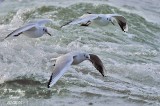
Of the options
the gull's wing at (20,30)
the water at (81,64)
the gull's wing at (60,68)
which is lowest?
the water at (81,64)

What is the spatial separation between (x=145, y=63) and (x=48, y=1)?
19.3 feet

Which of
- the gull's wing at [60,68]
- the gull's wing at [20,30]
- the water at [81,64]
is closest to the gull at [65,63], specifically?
the gull's wing at [60,68]

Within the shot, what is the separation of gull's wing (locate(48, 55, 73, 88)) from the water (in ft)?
2.11

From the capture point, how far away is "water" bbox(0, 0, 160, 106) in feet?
21.1

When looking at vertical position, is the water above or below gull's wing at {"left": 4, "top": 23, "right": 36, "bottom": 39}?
below

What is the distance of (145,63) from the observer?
8383mm

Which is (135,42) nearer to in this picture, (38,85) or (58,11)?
(58,11)

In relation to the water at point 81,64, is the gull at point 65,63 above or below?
above

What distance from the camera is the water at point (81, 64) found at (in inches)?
253

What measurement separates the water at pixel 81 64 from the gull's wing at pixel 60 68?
64 centimetres

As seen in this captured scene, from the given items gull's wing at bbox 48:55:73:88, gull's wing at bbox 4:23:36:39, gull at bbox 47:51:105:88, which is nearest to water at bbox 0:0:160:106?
gull at bbox 47:51:105:88

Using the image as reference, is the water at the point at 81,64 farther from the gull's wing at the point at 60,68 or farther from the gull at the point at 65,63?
the gull's wing at the point at 60,68

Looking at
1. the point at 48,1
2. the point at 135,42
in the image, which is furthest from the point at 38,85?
the point at 48,1

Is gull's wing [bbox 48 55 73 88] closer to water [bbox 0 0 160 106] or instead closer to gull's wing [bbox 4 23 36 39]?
water [bbox 0 0 160 106]
